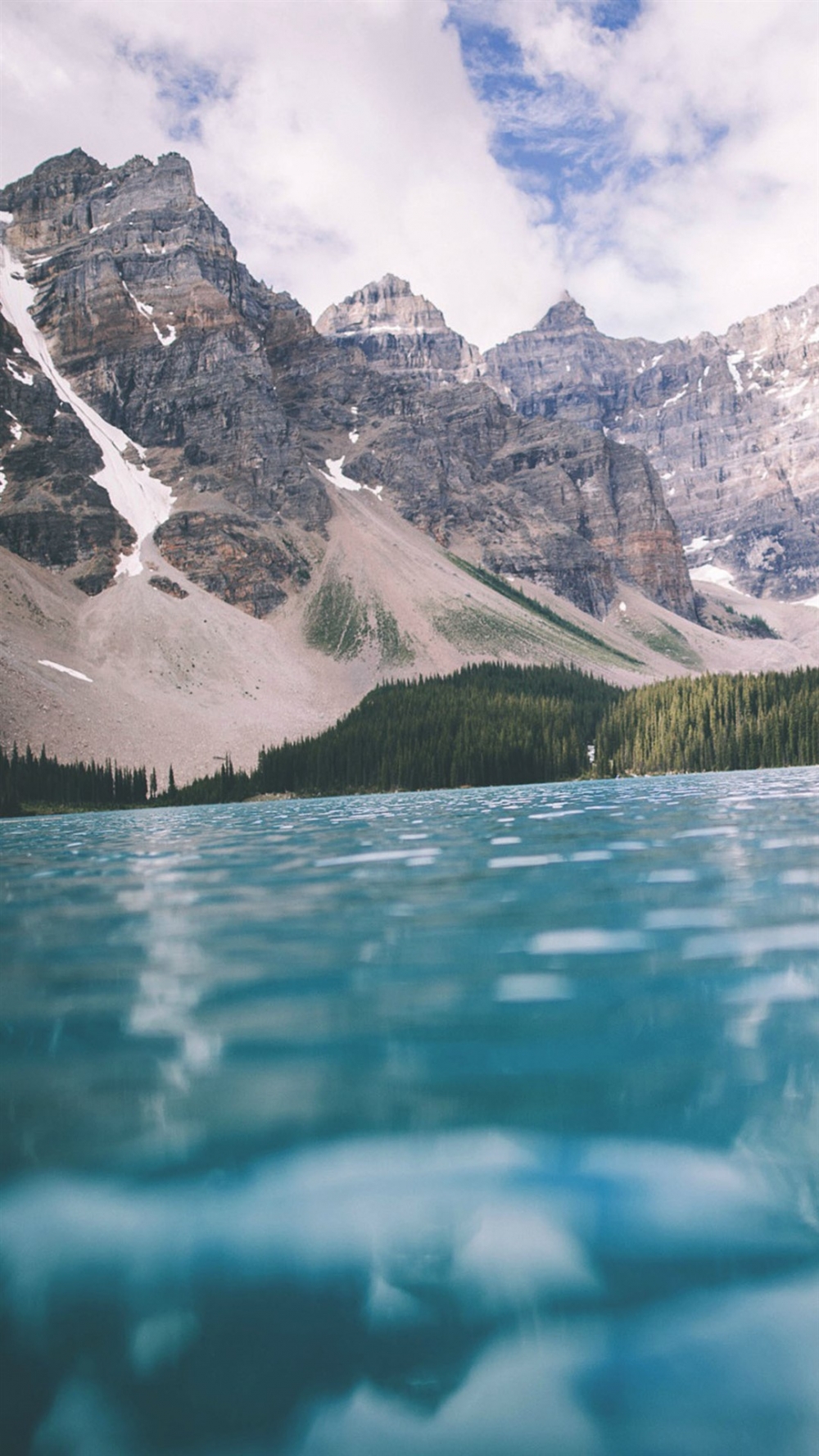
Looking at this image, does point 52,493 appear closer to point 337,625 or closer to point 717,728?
point 337,625

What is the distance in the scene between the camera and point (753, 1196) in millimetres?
4535

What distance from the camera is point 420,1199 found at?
15.2 feet

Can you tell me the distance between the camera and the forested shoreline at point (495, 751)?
10238cm

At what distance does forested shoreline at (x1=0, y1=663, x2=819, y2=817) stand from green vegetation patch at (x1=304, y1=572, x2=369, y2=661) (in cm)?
6015

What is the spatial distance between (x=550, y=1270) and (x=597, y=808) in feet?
122

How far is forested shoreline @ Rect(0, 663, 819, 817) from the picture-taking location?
102375 millimetres

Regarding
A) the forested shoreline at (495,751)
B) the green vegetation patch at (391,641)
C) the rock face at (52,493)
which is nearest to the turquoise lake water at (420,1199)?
the forested shoreline at (495,751)

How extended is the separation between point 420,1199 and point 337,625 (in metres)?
190

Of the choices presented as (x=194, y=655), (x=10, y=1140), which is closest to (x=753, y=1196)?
(x=10, y=1140)

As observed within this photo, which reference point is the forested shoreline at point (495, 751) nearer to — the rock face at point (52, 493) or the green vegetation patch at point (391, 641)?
the green vegetation patch at point (391, 641)

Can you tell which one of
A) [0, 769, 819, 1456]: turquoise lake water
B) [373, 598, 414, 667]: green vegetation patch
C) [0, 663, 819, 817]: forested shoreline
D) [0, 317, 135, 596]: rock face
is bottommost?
[0, 769, 819, 1456]: turquoise lake water

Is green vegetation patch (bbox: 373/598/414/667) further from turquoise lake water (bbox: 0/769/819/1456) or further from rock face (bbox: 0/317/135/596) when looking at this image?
turquoise lake water (bbox: 0/769/819/1456)

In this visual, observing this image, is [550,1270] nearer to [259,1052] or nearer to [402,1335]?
[402,1335]

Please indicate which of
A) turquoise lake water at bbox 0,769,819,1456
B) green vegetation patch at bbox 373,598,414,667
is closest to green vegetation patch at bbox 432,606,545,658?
green vegetation patch at bbox 373,598,414,667
